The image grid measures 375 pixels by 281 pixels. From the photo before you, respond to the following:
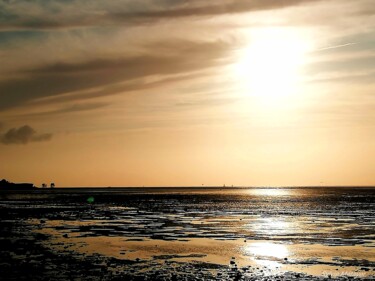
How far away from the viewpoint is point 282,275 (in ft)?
102

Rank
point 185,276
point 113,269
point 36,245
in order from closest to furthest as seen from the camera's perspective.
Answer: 1. point 185,276
2. point 113,269
3. point 36,245

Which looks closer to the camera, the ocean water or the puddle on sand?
the ocean water

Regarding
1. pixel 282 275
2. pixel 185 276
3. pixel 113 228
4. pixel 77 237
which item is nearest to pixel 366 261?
pixel 282 275

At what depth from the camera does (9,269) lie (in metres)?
31.7

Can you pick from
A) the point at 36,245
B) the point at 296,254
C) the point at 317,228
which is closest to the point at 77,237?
the point at 36,245

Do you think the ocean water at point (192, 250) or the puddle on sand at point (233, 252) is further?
the puddle on sand at point (233, 252)

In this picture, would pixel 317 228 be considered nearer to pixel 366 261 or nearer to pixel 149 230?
pixel 149 230

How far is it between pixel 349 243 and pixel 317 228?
1671 centimetres

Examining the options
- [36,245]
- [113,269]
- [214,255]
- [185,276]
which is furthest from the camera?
[36,245]

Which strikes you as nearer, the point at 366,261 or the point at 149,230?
the point at 366,261

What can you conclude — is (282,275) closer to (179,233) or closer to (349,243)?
(349,243)

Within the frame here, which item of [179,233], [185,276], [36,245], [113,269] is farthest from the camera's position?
[179,233]

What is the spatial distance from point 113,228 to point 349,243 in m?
28.1

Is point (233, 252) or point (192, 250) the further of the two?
point (192, 250)
